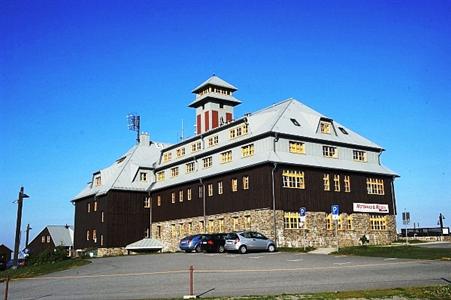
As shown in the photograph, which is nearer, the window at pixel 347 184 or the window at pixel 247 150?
the window at pixel 247 150

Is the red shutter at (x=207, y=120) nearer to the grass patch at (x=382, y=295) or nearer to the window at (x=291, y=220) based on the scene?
the window at (x=291, y=220)

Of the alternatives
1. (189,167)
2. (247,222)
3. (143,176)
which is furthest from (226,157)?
(143,176)

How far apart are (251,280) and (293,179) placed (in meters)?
22.8

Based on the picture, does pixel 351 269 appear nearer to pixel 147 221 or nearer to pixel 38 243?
pixel 147 221

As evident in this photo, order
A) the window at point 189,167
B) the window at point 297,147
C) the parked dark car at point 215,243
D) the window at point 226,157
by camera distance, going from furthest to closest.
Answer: the window at point 189,167
the window at point 226,157
the window at point 297,147
the parked dark car at point 215,243

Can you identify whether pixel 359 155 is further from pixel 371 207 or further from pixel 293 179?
pixel 293 179

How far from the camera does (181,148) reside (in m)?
54.5

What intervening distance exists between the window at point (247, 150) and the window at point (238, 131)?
1785 millimetres

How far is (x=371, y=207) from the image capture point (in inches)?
1774

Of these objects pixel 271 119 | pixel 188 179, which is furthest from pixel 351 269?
pixel 188 179

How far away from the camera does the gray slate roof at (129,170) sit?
55875mm

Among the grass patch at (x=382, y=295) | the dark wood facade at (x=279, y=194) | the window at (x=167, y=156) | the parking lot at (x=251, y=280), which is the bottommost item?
the grass patch at (x=382, y=295)

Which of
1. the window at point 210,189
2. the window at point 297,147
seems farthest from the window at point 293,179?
the window at point 210,189

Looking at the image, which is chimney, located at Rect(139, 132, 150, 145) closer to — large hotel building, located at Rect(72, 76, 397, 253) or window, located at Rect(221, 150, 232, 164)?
large hotel building, located at Rect(72, 76, 397, 253)
